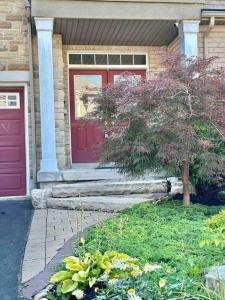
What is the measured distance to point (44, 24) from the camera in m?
6.94

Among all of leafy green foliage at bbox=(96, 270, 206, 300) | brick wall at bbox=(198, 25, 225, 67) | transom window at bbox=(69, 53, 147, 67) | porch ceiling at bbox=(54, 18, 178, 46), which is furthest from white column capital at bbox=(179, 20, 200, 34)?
leafy green foliage at bbox=(96, 270, 206, 300)

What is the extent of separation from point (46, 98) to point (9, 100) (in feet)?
4.38

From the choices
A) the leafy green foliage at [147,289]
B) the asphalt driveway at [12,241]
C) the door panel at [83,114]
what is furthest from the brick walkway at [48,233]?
the door panel at [83,114]

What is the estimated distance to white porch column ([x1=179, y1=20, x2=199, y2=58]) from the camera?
287 inches

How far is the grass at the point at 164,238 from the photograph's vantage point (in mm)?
3146

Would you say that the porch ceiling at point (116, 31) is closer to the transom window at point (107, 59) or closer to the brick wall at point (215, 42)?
the transom window at point (107, 59)

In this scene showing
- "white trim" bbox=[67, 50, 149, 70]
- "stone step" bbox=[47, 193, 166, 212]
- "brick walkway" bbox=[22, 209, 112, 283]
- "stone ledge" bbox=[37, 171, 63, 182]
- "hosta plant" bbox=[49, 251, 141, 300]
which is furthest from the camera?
"white trim" bbox=[67, 50, 149, 70]

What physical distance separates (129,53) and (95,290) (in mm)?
6830

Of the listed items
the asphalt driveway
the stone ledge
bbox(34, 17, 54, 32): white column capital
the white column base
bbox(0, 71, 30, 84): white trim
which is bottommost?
the asphalt driveway

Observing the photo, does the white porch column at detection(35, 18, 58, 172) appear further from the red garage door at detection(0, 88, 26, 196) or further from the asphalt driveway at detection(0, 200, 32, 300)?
the red garage door at detection(0, 88, 26, 196)

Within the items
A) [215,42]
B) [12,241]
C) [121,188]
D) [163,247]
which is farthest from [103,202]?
[215,42]

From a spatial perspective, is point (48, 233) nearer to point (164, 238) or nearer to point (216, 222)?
point (164, 238)

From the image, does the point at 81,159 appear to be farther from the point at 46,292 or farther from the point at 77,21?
the point at 46,292

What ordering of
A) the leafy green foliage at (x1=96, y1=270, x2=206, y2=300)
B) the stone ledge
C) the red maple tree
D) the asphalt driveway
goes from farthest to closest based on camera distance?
the stone ledge
the red maple tree
the asphalt driveway
the leafy green foliage at (x1=96, y1=270, x2=206, y2=300)
